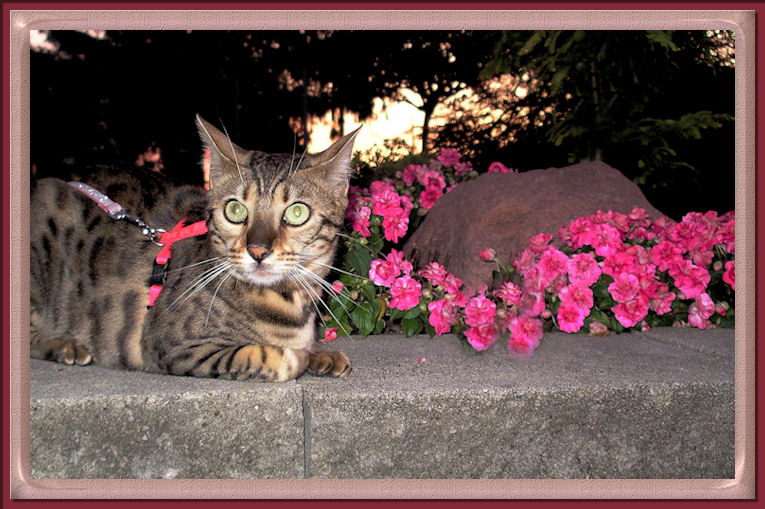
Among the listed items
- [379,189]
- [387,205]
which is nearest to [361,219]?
[387,205]

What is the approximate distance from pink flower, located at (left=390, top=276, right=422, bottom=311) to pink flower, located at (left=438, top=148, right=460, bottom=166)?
227cm

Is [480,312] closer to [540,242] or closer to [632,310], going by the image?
[540,242]

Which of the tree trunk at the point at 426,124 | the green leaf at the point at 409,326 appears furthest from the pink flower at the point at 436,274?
the tree trunk at the point at 426,124

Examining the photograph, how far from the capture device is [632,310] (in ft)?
10.3

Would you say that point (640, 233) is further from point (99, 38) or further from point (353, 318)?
point (99, 38)

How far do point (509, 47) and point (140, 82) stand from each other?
196 inches

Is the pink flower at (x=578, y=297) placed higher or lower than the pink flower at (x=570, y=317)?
higher

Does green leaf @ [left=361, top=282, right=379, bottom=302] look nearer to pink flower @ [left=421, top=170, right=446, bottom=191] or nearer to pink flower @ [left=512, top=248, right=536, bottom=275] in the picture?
pink flower @ [left=512, top=248, right=536, bottom=275]

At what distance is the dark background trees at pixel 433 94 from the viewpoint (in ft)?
16.4

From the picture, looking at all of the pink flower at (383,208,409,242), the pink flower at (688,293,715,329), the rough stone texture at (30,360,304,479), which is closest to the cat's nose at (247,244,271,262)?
the rough stone texture at (30,360,304,479)

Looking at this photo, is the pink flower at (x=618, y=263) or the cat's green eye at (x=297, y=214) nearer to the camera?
the cat's green eye at (x=297, y=214)

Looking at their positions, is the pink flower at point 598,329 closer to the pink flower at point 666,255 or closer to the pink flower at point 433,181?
the pink flower at point 666,255

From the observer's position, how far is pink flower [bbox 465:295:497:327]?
2.88 meters

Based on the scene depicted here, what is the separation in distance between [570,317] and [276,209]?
65.3 inches
